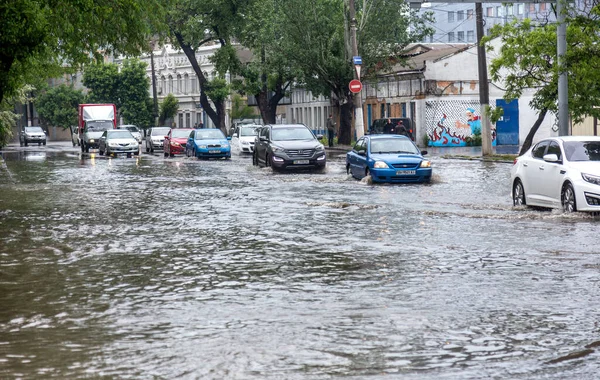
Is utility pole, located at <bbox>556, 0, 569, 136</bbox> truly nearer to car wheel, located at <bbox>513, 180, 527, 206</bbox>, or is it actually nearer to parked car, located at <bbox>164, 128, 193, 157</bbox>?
car wheel, located at <bbox>513, 180, 527, 206</bbox>

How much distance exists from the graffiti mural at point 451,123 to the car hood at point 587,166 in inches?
1616

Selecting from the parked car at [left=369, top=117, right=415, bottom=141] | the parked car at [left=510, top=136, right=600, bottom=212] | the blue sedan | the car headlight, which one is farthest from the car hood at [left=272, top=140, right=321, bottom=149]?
the parked car at [left=369, top=117, right=415, bottom=141]

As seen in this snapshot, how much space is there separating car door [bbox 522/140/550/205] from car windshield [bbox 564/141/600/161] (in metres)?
0.52

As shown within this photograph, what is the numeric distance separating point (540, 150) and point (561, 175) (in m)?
1.58

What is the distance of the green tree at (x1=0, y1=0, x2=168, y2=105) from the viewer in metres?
20.6

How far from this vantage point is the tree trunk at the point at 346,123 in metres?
62.5

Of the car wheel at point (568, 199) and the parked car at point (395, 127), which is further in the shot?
the parked car at point (395, 127)

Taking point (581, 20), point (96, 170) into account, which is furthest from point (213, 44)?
point (581, 20)

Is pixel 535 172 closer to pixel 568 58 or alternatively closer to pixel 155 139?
pixel 568 58

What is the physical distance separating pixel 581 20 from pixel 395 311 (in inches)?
711

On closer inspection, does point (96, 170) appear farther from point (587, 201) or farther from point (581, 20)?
point (587, 201)

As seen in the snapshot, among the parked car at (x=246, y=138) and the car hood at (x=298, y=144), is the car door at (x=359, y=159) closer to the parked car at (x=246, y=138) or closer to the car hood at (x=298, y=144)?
the car hood at (x=298, y=144)

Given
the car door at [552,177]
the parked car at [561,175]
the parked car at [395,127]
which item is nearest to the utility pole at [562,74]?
the parked car at [561,175]

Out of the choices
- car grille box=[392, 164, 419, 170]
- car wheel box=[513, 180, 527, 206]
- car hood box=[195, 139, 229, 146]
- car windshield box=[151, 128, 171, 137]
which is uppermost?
car windshield box=[151, 128, 171, 137]
